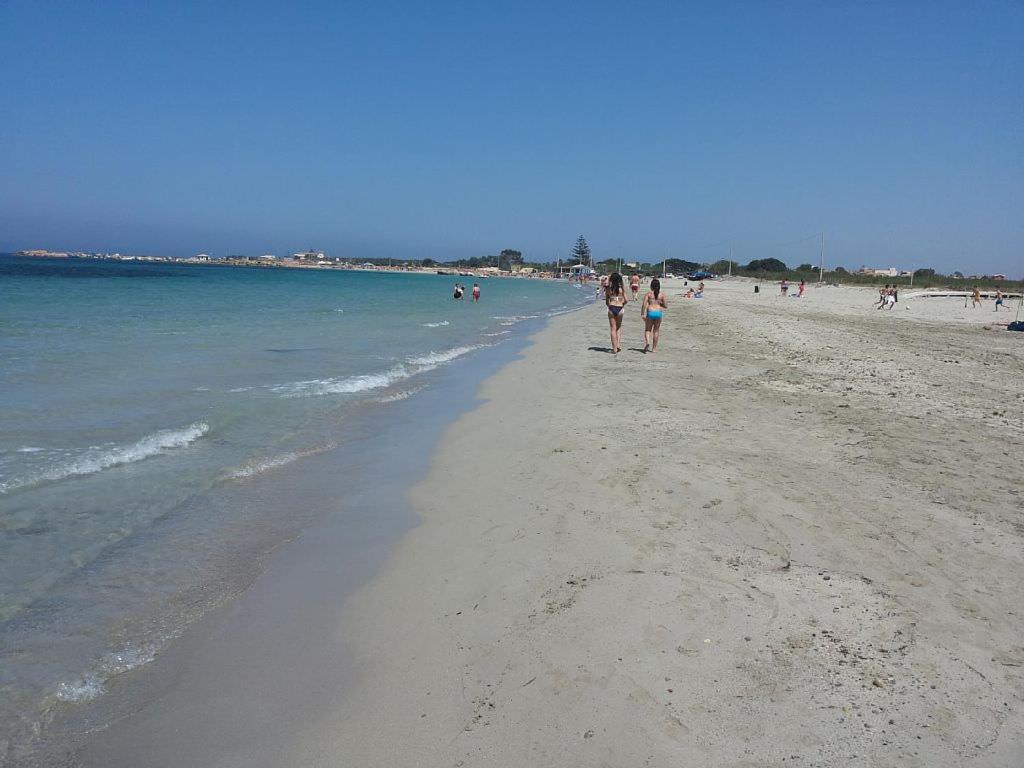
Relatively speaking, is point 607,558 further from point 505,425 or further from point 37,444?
point 37,444

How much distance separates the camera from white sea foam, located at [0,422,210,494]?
6.06 meters

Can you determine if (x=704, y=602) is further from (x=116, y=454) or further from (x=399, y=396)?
(x=399, y=396)

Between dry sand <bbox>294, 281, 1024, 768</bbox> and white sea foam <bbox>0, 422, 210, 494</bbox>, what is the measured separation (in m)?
3.16

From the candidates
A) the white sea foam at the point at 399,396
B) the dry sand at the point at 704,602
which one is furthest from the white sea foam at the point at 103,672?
the white sea foam at the point at 399,396

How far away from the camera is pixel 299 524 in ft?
17.2

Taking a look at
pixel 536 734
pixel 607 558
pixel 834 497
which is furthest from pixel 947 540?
pixel 536 734

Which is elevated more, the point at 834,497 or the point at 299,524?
the point at 834,497

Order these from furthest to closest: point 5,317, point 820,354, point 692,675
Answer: point 5,317 < point 820,354 < point 692,675

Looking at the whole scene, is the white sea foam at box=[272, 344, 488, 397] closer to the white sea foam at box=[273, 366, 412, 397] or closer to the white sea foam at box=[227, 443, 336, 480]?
the white sea foam at box=[273, 366, 412, 397]

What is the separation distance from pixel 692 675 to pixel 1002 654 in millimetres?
1495

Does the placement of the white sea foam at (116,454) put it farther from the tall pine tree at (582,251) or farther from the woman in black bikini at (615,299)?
the tall pine tree at (582,251)

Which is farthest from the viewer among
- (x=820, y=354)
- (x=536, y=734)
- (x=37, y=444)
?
(x=820, y=354)

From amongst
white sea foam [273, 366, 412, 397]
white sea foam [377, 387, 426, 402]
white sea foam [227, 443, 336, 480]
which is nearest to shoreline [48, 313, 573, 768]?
white sea foam [227, 443, 336, 480]

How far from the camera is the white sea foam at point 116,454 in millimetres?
6059
